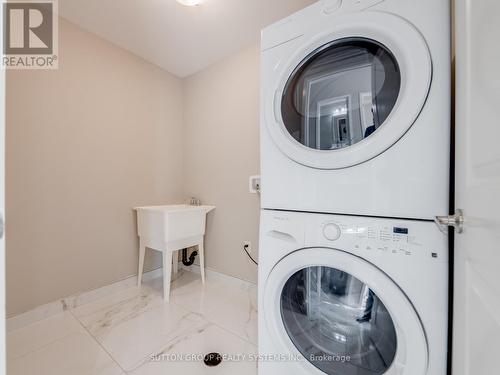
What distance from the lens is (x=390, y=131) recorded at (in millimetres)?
615

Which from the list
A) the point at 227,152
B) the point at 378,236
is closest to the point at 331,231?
the point at 378,236

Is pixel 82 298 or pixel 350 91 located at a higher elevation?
pixel 350 91

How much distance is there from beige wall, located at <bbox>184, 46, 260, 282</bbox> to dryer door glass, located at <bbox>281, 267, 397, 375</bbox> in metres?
0.93

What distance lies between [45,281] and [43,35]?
163 centimetres

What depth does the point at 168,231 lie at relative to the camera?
157cm

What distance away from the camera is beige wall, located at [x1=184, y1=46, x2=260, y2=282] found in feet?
5.78

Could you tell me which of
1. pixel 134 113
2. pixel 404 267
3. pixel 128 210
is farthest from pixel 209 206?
pixel 404 267

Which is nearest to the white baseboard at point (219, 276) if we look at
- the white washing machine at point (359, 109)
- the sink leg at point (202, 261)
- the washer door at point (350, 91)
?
the sink leg at point (202, 261)

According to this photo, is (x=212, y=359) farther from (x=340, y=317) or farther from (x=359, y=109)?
(x=359, y=109)

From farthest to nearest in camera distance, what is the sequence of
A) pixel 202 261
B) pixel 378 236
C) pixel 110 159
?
pixel 202 261 < pixel 110 159 < pixel 378 236

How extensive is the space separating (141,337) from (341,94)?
5.24 feet

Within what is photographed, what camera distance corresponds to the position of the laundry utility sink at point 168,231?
1.58 m

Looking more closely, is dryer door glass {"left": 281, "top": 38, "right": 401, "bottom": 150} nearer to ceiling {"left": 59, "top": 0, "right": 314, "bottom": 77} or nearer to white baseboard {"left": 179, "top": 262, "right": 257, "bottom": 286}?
ceiling {"left": 59, "top": 0, "right": 314, "bottom": 77}

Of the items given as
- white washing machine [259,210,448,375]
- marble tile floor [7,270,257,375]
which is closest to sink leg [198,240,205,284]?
marble tile floor [7,270,257,375]
